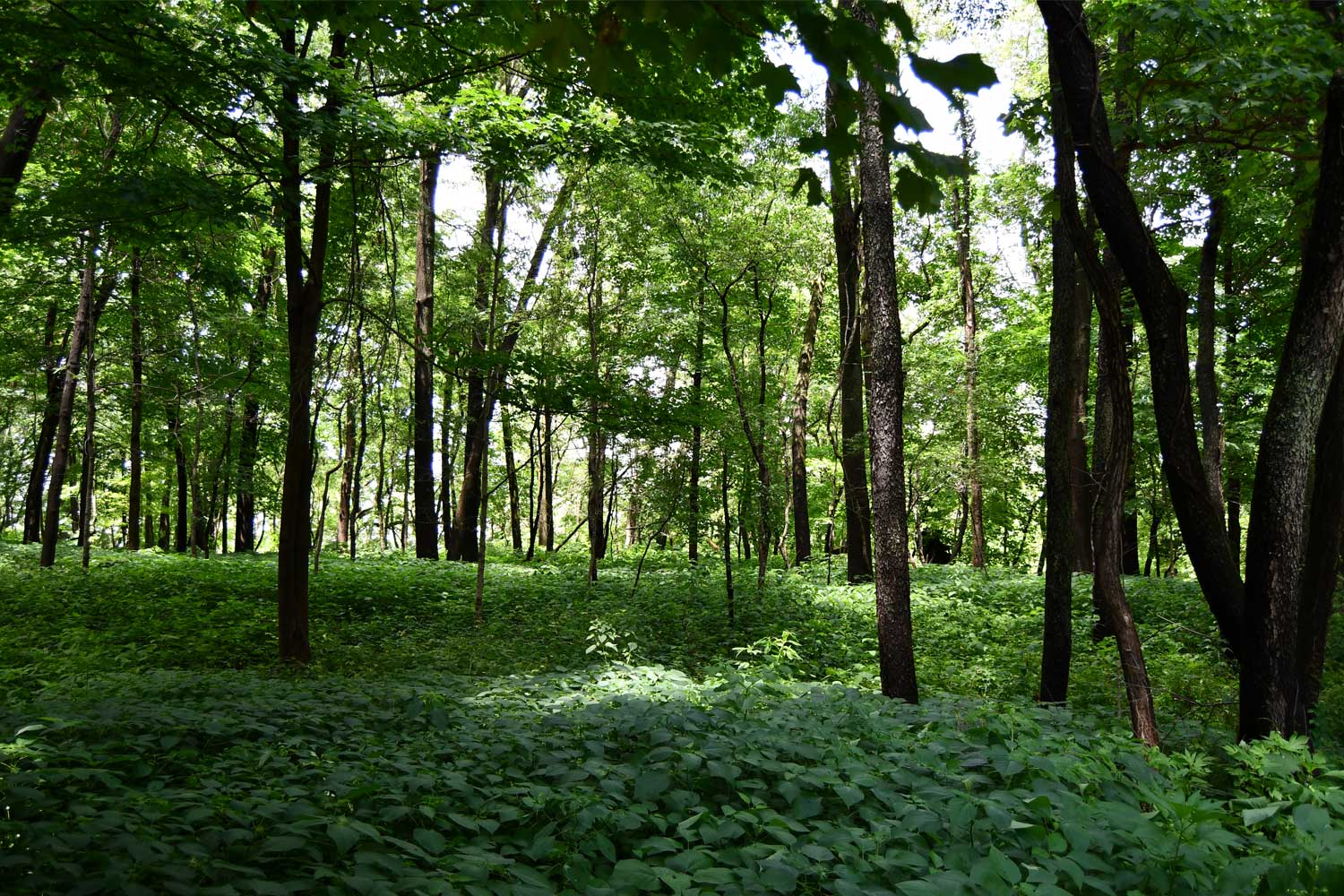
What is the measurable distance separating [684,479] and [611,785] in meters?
10.5

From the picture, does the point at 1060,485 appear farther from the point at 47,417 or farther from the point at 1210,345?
the point at 47,417

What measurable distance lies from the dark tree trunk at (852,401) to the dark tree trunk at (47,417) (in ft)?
56.2

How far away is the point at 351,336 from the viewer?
19891 mm

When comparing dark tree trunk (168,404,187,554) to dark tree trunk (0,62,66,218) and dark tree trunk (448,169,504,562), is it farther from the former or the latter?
dark tree trunk (0,62,66,218)

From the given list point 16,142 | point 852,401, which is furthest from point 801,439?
point 16,142

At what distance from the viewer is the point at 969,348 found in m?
18.9

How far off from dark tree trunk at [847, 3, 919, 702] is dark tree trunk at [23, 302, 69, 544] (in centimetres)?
1790

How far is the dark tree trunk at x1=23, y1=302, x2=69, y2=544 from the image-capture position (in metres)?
17.5

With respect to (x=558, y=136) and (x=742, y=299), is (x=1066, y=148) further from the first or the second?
(x=742, y=299)

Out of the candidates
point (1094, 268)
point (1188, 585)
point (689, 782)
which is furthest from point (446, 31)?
point (1188, 585)

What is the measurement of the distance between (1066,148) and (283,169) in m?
7.27

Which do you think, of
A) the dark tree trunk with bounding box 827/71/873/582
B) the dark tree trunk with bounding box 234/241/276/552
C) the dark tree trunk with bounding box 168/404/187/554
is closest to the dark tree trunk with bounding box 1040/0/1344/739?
the dark tree trunk with bounding box 827/71/873/582

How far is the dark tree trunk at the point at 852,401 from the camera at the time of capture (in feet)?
46.3

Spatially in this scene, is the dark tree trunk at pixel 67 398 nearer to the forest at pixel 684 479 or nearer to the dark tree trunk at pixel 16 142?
the forest at pixel 684 479
